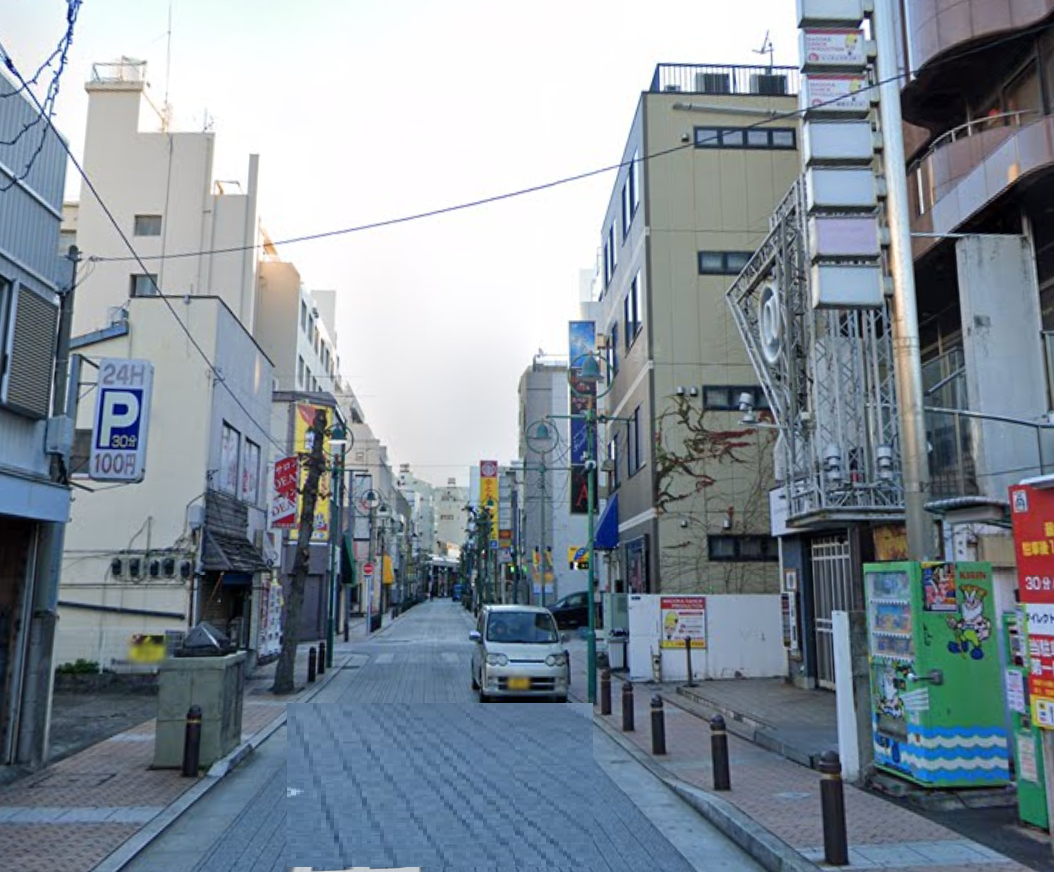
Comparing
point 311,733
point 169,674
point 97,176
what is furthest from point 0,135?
point 97,176

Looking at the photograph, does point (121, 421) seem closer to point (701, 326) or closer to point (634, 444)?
point (701, 326)

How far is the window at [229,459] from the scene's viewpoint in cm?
2158

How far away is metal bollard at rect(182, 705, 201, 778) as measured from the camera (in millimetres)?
10578

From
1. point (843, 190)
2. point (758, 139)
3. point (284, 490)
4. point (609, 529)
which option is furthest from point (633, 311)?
point (843, 190)

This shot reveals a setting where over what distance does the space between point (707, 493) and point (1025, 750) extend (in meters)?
18.1

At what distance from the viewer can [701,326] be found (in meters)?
26.4

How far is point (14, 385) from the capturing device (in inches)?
425

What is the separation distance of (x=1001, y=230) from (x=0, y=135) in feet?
44.6

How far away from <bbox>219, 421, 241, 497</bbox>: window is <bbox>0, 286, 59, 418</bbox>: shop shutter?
9831 millimetres

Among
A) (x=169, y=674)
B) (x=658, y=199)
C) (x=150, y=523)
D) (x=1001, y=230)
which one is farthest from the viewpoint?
(x=658, y=199)

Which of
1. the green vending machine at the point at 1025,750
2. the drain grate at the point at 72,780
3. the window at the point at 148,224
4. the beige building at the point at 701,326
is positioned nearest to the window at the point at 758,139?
the beige building at the point at 701,326

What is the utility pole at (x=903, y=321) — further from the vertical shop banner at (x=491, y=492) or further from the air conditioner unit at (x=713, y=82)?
the vertical shop banner at (x=491, y=492)

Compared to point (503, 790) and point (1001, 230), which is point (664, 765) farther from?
point (1001, 230)

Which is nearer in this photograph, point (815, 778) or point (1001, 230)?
point (815, 778)
